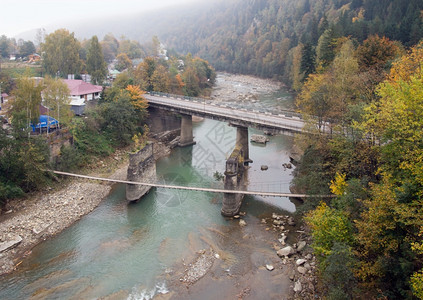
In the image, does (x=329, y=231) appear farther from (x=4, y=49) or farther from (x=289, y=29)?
(x=289, y=29)

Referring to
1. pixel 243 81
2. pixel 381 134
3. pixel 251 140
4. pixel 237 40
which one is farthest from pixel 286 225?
pixel 237 40

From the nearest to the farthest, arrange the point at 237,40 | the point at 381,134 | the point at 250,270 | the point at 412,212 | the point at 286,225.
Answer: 1. the point at 412,212
2. the point at 381,134
3. the point at 250,270
4. the point at 286,225
5. the point at 237,40

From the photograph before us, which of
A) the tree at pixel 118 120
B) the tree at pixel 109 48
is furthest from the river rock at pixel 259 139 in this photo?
the tree at pixel 109 48

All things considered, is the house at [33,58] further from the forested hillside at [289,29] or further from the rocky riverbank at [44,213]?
the forested hillside at [289,29]

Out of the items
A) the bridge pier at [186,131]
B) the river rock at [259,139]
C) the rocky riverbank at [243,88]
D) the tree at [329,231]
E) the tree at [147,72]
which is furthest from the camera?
the rocky riverbank at [243,88]

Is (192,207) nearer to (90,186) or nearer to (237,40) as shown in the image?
(90,186)

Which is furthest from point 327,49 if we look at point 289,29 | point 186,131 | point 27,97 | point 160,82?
point 289,29
